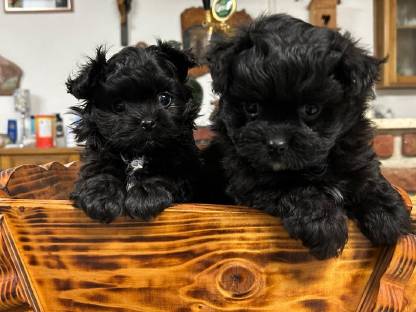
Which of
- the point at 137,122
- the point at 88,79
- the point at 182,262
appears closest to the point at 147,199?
the point at 182,262

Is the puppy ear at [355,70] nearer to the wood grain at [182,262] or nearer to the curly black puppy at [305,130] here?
the curly black puppy at [305,130]

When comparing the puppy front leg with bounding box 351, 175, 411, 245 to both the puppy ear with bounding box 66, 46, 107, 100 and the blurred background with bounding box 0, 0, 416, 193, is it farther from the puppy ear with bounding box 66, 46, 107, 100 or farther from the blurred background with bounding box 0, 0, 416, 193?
the blurred background with bounding box 0, 0, 416, 193

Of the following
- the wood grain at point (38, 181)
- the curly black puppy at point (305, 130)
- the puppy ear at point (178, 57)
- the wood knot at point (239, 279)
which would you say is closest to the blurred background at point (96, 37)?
the wood grain at point (38, 181)

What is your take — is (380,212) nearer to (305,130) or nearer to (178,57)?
(305,130)

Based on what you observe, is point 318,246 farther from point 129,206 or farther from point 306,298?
point 129,206

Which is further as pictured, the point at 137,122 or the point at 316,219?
the point at 137,122

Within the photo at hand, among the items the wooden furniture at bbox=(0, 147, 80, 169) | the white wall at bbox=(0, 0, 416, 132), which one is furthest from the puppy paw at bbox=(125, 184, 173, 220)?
the white wall at bbox=(0, 0, 416, 132)
